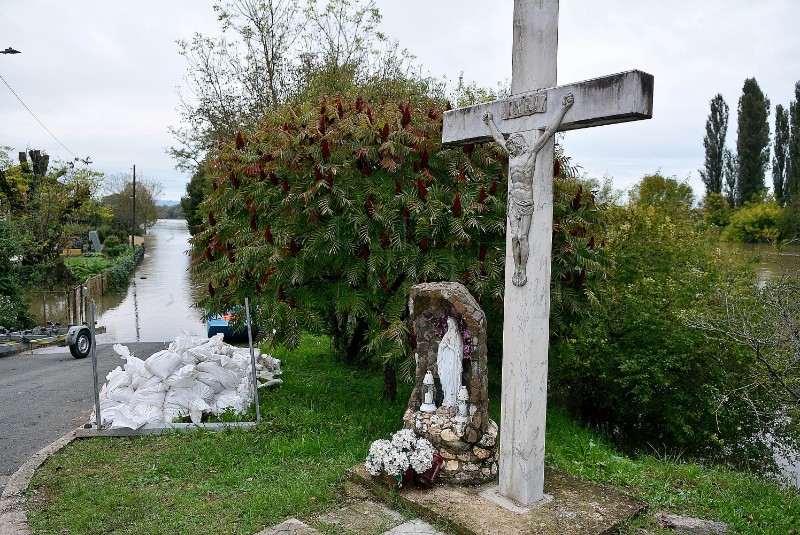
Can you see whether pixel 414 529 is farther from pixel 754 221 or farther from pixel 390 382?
pixel 754 221

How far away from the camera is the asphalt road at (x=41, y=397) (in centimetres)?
774

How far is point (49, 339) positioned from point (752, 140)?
46.6 meters

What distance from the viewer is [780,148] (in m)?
45.3

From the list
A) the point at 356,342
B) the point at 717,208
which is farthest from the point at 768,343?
the point at 717,208

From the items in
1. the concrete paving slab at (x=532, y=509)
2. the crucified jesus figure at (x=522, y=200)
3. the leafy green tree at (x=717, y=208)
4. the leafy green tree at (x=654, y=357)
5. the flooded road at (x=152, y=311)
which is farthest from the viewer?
the leafy green tree at (x=717, y=208)

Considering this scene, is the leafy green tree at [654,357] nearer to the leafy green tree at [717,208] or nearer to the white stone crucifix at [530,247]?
the white stone crucifix at [530,247]

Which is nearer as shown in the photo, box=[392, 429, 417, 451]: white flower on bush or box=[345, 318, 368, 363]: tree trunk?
box=[392, 429, 417, 451]: white flower on bush

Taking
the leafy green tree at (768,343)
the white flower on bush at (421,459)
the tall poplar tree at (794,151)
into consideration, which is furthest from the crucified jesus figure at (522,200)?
the tall poplar tree at (794,151)

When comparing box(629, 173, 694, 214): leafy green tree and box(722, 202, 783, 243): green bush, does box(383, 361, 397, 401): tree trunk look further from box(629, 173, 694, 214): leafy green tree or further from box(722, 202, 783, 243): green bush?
box(722, 202, 783, 243): green bush

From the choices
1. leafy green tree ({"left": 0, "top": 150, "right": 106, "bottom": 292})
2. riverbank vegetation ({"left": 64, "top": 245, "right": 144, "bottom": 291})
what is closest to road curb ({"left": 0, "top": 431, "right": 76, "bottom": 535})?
leafy green tree ({"left": 0, "top": 150, "right": 106, "bottom": 292})

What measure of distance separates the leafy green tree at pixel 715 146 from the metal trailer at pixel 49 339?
49.1 meters

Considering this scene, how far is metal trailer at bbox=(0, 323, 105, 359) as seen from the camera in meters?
13.5

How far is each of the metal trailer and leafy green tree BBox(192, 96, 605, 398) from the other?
7193 millimetres

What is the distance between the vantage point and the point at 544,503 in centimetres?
479
